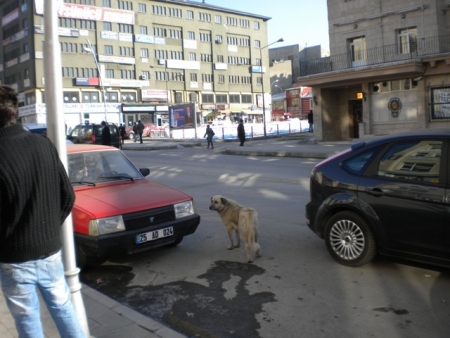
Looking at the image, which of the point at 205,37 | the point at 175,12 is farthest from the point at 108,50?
the point at 205,37

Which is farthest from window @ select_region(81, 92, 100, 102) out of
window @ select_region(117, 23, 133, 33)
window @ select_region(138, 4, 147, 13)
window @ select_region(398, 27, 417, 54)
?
window @ select_region(398, 27, 417, 54)

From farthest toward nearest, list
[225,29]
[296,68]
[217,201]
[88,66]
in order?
[296,68] < [225,29] < [88,66] < [217,201]

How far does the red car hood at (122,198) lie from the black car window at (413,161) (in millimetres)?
2629

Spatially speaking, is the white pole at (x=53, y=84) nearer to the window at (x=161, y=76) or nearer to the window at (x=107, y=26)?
the window at (x=107, y=26)

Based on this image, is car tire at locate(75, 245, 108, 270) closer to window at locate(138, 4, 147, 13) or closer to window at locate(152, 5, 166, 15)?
window at locate(138, 4, 147, 13)

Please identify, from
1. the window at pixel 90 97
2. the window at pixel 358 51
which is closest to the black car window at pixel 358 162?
the window at pixel 358 51

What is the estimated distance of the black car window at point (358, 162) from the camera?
5746 millimetres

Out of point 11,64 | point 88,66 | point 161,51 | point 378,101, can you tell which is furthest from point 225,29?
point 378,101

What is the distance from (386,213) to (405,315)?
3.95ft

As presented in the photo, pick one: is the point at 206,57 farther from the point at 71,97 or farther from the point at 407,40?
the point at 407,40

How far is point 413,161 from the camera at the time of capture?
17.6 ft

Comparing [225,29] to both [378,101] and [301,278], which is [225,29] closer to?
[378,101]

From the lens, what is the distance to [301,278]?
566 centimetres

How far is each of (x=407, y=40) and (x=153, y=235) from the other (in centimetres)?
2402
